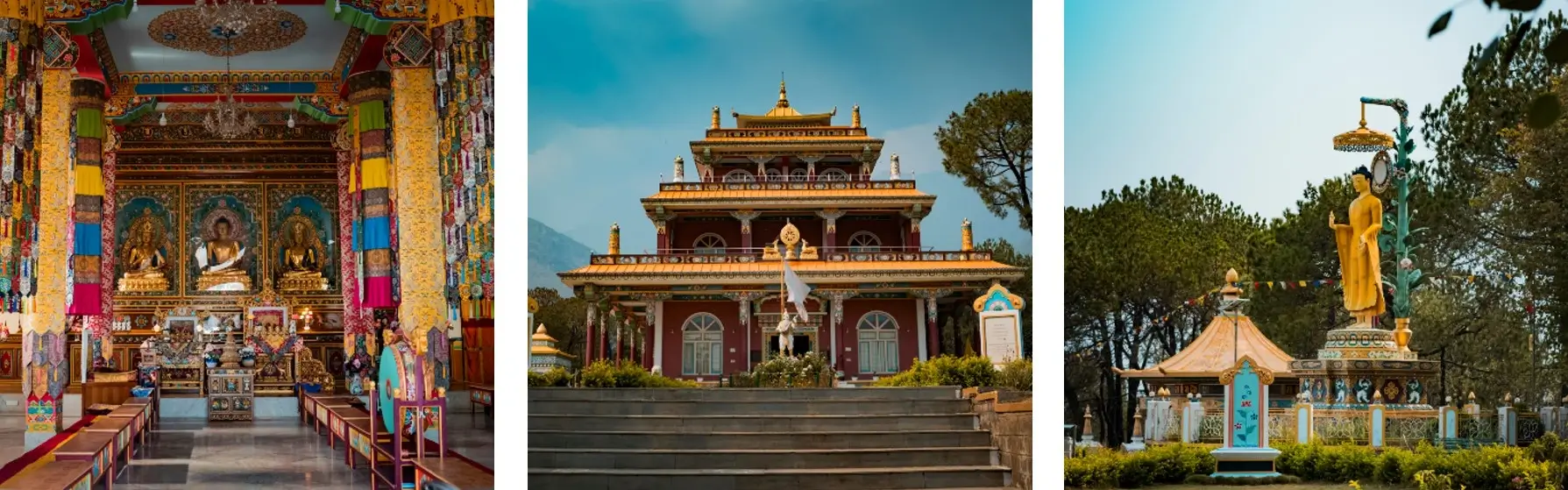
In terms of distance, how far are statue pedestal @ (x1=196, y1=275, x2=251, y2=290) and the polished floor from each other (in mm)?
4010

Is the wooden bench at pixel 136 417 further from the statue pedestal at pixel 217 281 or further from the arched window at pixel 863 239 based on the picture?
the arched window at pixel 863 239

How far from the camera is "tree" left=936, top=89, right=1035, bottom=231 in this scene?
42.7 feet

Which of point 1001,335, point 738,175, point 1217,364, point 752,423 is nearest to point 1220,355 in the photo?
point 1217,364

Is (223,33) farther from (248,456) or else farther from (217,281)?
(217,281)

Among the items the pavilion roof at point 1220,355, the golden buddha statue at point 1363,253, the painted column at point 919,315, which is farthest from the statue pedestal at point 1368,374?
the painted column at point 919,315

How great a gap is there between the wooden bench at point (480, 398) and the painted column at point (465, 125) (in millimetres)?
1396

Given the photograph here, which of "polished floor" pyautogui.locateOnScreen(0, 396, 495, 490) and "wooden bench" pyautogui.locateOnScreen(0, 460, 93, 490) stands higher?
"wooden bench" pyautogui.locateOnScreen(0, 460, 93, 490)

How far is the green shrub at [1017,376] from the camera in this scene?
920cm

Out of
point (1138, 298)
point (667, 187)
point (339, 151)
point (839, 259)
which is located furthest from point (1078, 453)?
point (339, 151)

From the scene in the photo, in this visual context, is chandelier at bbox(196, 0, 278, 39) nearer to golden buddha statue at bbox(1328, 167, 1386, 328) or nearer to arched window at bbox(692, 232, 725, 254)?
arched window at bbox(692, 232, 725, 254)

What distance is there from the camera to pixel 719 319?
1333 cm

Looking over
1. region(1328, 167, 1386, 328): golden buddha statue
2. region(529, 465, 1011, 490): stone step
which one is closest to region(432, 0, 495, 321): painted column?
region(529, 465, 1011, 490): stone step

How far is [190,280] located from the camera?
15.5 metres

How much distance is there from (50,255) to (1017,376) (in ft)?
20.8
